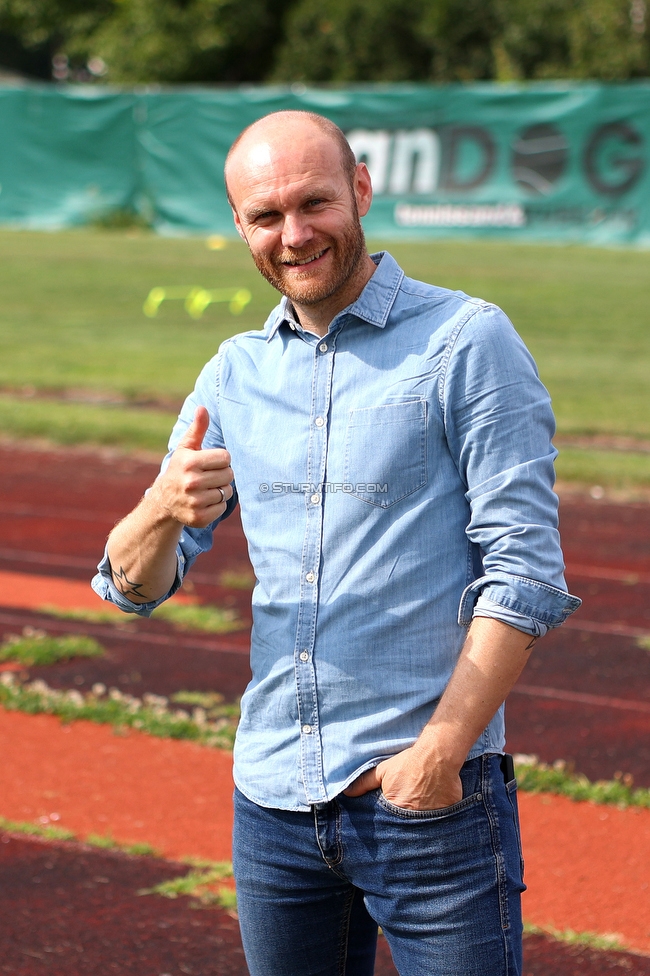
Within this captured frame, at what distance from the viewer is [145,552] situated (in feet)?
8.08

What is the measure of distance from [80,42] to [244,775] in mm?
46645

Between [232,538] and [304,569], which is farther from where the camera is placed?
[232,538]

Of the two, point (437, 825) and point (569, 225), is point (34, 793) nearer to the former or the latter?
point (437, 825)

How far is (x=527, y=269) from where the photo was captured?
77.0ft

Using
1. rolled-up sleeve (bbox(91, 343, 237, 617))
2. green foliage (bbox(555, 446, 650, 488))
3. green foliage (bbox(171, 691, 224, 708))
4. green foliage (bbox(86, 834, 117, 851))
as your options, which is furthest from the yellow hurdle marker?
rolled-up sleeve (bbox(91, 343, 237, 617))

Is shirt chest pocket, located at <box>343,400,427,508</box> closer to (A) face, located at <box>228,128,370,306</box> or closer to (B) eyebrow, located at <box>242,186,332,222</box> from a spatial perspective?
(A) face, located at <box>228,128,370,306</box>

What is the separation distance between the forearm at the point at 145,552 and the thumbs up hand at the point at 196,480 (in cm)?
5

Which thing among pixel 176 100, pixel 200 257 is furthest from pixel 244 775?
pixel 176 100

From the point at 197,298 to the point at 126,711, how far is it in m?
14.4

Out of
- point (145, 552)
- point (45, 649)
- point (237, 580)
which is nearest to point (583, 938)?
point (145, 552)

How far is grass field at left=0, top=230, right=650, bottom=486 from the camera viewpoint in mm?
11805

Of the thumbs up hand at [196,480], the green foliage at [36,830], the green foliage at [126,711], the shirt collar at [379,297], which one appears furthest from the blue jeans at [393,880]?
the green foliage at [126,711]

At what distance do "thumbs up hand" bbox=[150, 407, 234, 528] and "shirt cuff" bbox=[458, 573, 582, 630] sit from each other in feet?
1.55

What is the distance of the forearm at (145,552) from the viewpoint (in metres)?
2.41
